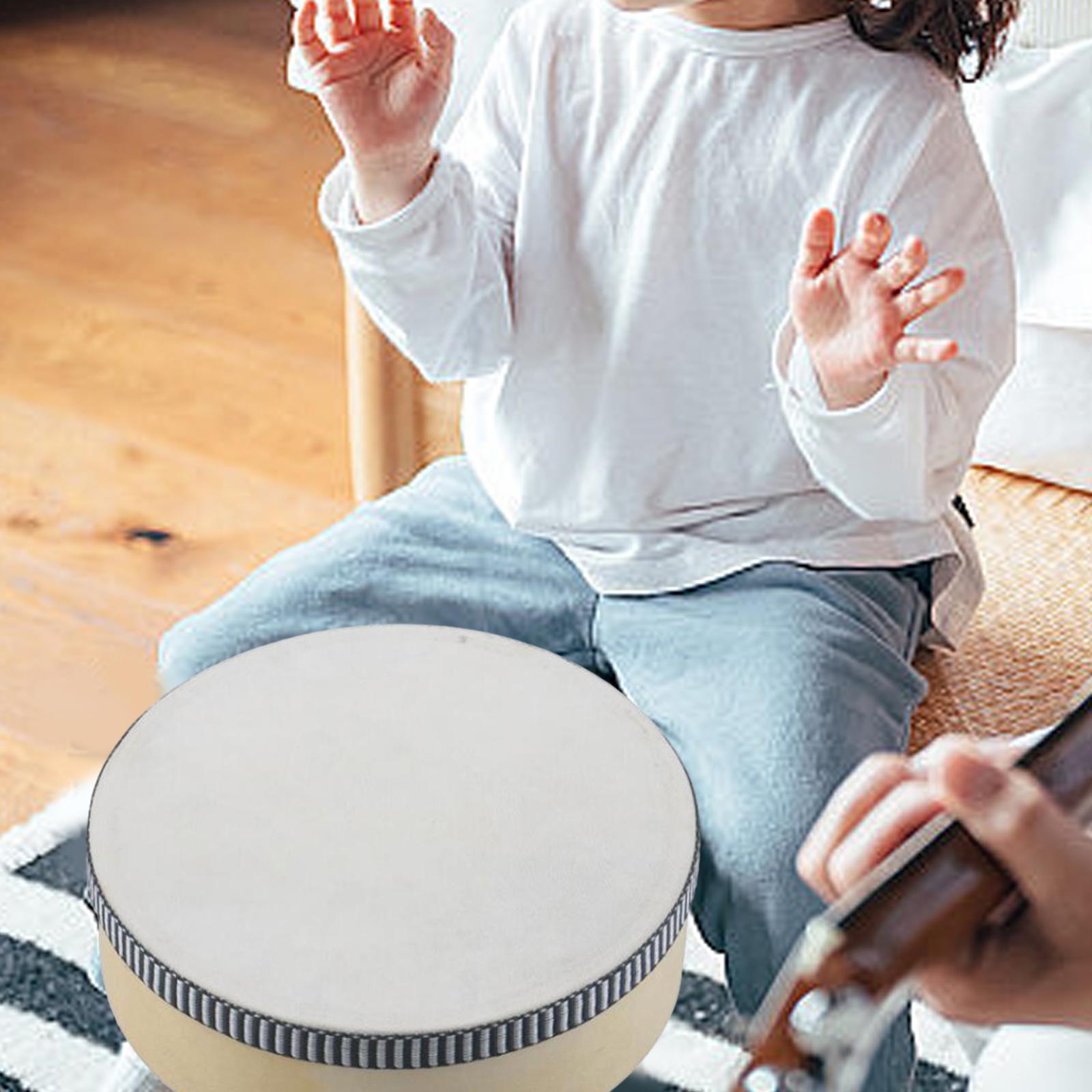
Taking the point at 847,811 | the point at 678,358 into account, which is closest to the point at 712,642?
the point at 678,358

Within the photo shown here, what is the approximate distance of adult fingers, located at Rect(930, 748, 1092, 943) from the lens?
17.7 inches

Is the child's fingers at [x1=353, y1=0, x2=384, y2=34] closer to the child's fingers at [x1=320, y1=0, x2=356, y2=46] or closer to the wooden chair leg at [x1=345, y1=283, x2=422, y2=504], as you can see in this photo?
the child's fingers at [x1=320, y1=0, x2=356, y2=46]

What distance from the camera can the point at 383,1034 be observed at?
29.9 inches

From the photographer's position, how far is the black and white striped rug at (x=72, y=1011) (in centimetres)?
129

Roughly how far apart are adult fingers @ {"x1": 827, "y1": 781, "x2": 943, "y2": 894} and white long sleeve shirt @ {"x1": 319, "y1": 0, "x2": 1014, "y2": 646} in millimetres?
542

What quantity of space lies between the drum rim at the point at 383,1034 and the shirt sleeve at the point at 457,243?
0.48m

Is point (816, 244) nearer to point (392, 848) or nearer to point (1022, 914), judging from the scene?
point (392, 848)

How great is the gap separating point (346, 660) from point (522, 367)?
0.31 meters

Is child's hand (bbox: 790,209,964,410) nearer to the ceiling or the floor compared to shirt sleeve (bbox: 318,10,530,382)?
nearer to the ceiling

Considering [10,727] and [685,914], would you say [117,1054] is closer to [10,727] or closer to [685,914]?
[10,727]

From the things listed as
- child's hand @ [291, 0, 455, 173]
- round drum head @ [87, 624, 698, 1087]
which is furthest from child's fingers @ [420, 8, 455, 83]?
round drum head @ [87, 624, 698, 1087]

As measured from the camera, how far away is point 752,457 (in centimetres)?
118

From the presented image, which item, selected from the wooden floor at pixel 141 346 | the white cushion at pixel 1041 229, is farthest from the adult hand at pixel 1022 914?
the wooden floor at pixel 141 346

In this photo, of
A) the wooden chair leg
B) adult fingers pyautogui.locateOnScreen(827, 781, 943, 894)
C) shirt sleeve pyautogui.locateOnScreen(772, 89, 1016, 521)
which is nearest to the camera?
adult fingers pyautogui.locateOnScreen(827, 781, 943, 894)
